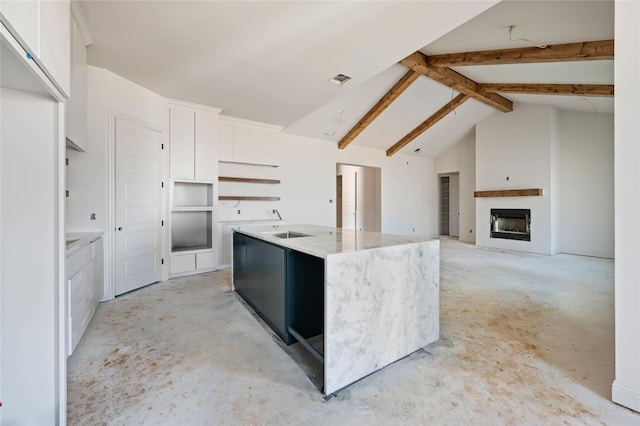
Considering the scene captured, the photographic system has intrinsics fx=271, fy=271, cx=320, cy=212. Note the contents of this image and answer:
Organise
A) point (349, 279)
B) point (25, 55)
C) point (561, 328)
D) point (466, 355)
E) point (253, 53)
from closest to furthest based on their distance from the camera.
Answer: point (25, 55) < point (349, 279) < point (466, 355) < point (561, 328) < point (253, 53)

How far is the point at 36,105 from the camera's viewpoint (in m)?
1.26

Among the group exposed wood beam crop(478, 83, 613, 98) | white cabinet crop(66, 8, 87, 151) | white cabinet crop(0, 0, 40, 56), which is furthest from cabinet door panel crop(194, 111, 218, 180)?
exposed wood beam crop(478, 83, 613, 98)

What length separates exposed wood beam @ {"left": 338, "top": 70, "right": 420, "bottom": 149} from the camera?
4.91 meters

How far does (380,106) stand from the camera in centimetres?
555

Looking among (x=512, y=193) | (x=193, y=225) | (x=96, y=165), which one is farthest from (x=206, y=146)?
(x=512, y=193)

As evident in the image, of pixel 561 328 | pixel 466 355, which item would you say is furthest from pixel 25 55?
pixel 561 328

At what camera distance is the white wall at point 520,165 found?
602cm

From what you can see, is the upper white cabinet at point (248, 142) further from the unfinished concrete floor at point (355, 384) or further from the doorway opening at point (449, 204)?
the doorway opening at point (449, 204)

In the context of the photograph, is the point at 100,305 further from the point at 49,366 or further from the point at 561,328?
the point at 561,328

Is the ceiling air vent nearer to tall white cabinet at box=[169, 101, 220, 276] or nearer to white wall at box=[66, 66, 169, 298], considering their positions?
tall white cabinet at box=[169, 101, 220, 276]
